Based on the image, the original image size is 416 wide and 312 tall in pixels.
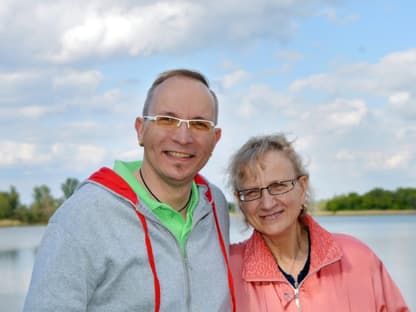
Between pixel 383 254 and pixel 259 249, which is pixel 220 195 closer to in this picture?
pixel 259 249

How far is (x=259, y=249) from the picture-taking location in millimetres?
3557

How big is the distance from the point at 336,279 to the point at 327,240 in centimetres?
23

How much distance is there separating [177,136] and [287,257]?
107cm

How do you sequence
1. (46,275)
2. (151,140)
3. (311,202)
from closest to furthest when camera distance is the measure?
(46,275) → (151,140) → (311,202)

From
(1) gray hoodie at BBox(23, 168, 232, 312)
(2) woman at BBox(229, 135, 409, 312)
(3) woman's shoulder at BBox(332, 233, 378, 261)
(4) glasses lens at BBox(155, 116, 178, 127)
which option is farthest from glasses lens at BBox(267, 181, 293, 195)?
(4) glasses lens at BBox(155, 116, 178, 127)

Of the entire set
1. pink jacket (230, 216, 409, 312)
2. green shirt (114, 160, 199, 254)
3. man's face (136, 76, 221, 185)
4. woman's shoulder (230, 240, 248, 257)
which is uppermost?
man's face (136, 76, 221, 185)

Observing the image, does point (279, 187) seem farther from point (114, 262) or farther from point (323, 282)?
point (114, 262)

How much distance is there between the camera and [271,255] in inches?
139

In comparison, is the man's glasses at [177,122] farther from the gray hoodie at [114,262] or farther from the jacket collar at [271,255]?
the jacket collar at [271,255]

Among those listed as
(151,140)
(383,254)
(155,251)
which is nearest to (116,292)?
(155,251)

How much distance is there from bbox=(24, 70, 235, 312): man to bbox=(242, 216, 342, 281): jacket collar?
0.72ft

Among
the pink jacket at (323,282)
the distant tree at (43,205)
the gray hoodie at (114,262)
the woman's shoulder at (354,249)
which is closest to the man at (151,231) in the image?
the gray hoodie at (114,262)

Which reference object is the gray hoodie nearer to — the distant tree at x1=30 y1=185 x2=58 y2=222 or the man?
the man

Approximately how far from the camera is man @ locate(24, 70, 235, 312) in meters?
2.64
